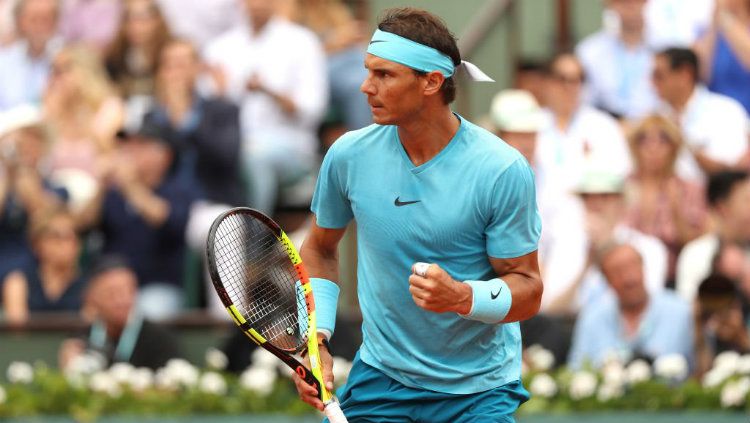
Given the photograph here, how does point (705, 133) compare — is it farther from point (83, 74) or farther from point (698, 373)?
point (83, 74)

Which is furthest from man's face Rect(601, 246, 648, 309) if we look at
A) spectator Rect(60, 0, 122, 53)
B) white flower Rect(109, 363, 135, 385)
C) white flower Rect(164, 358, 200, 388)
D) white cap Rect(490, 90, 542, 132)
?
spectator Rect(60, 0, 122, 53)

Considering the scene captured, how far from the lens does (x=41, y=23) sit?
10.8m

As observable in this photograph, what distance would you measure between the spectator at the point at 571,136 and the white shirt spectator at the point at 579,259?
0.99 ft

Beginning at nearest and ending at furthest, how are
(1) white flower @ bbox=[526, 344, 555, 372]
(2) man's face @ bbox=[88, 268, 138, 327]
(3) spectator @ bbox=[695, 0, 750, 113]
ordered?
(1) white flower @ bbox=[526, 344, 555, 372], (2) man's face @ bbox=[88, 268, 138, 327], (3) spectator @ bbox=[695, 0, 750, 113]

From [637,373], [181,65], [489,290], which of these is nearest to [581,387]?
[637,373]

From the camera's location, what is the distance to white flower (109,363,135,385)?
28.7ft

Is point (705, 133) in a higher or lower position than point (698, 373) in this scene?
higher

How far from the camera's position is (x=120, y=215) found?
9922 mm

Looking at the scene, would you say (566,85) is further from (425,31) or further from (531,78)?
(425,31)

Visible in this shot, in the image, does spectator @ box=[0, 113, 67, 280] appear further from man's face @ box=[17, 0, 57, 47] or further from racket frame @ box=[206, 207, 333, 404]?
racket frame @ box=[206, 207, 333, 404]

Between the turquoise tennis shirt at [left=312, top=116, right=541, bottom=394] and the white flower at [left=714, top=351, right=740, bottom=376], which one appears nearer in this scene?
the turquoise tennis shirt at [left=312, top=116, right=541, bottom=394]

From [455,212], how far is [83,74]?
611cm

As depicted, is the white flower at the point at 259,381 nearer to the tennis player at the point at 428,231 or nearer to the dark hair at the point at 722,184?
the dark hair at the point at 722,184

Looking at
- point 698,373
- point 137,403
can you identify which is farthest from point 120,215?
point 698,373
